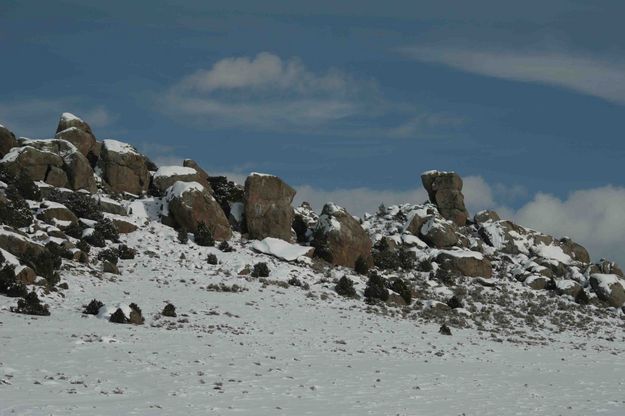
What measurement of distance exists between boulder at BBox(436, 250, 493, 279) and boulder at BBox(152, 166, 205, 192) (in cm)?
2201

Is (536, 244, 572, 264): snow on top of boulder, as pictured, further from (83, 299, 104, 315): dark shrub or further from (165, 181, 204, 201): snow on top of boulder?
(83, 299, 104, 315): dark shrub


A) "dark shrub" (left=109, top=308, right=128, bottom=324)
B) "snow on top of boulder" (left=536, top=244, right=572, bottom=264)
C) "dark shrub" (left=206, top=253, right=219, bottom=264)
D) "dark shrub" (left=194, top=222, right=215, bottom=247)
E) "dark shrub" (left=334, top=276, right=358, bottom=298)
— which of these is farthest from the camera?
"snow on top of boulder" (left=536, top=244, right=572, bottom=264)

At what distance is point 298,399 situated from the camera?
1708cm

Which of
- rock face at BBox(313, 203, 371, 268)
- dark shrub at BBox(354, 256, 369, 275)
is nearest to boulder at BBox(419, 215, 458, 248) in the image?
rock face at BBox(313, 203, 371, 268)

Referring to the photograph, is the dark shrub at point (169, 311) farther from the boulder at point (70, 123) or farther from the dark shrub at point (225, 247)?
the boulder at point (70, 123)

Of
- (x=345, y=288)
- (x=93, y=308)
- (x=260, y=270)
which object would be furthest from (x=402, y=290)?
(x=93, y=308)

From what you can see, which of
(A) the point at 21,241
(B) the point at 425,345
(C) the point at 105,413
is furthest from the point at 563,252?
(C) the point at 105,413

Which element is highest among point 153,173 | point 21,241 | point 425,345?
point 153,173

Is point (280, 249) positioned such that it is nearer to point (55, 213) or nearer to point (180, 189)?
point (180, 189)

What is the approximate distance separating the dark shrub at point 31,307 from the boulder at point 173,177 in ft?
92.7

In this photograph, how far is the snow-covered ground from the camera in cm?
1630

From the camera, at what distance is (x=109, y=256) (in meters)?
39.0

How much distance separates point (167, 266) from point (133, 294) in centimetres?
847

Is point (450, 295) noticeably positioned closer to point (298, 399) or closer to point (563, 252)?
point (563, 252)
